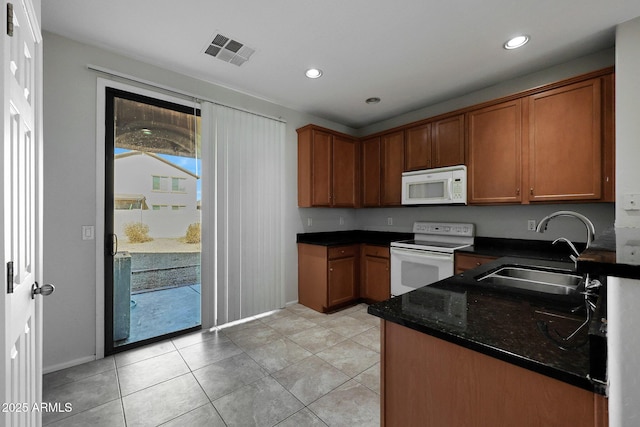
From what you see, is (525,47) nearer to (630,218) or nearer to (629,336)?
(630,218)

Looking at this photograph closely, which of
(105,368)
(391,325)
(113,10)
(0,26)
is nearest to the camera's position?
(0,26)

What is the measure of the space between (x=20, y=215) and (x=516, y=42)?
3309 millimetres

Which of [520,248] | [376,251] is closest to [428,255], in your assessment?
[376,251]

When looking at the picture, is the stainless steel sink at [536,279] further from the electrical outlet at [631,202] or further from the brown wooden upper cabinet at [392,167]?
the brown wooden upper cabinet at [392,167]

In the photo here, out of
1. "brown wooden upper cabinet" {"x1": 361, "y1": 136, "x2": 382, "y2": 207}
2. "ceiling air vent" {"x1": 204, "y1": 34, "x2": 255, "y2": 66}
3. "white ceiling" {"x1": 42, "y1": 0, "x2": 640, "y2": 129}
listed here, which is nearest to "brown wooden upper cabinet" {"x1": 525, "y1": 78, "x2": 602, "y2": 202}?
"white ceiling" {"x1": 42, "y1": 0, "x2": 640, "y2": 129}

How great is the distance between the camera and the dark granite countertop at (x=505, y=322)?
0.71m

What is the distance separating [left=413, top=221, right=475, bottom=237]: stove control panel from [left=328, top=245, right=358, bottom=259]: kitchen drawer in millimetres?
847

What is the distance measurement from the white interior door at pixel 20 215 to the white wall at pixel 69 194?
102 cm

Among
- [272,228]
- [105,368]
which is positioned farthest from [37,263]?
[272,228]

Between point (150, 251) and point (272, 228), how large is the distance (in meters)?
1.30

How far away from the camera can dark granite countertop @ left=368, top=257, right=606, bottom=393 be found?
2.33 feet

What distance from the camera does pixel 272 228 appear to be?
3436mm

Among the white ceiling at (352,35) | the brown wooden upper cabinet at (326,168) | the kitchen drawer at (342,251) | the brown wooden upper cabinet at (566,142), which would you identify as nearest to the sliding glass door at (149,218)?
the white ceiling at (352,35)

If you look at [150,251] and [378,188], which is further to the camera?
[378,188]
